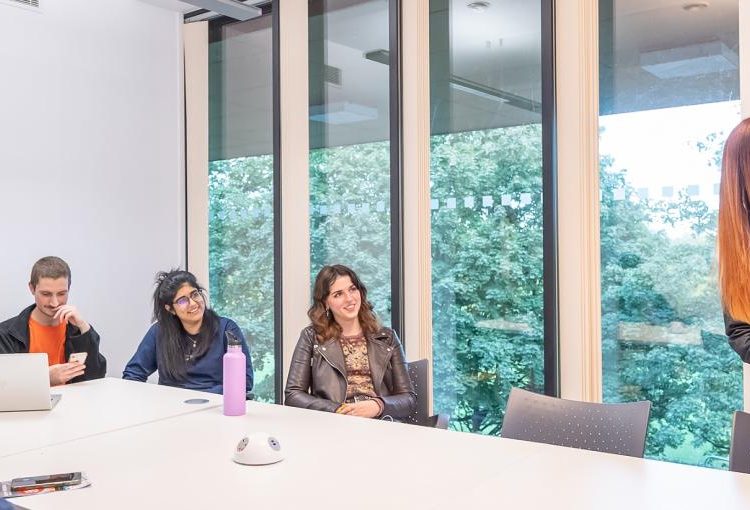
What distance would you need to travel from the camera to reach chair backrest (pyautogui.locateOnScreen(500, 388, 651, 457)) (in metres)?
2.11

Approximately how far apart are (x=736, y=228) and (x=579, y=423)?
0.79 metres

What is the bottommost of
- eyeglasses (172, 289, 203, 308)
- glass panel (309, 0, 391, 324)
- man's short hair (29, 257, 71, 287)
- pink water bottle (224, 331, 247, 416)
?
pink water bottle (224, 331, 247, 416)

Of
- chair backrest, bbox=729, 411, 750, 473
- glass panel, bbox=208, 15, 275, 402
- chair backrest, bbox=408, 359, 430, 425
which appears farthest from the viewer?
glass panel, bbox=208, 15, 275, 402

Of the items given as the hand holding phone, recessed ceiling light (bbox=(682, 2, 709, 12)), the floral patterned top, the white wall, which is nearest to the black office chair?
the floral patterned top

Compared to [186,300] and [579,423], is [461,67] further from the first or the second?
[579,423]

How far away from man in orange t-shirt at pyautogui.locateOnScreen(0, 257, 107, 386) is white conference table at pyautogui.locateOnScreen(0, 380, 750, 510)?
1.22 metres

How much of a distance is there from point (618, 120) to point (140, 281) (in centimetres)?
325

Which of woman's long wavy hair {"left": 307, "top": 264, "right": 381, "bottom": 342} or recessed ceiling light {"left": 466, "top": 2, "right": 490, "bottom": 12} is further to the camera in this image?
recessed ceiling light {"left": 466, "top": 2, "right": 490, "bottom": 12}

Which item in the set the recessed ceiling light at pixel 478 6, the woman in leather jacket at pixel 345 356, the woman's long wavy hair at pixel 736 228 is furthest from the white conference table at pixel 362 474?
the recessed ceiling light at pixel 478 6

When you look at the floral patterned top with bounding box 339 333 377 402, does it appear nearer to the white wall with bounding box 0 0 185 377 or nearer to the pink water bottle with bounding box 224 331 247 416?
the pink water bottle with bounding box 224 331 247 416

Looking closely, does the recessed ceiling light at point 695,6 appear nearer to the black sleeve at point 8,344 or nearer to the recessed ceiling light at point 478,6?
the recessed ceiling light at point 478,6

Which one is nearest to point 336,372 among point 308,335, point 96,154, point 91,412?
point 308,335

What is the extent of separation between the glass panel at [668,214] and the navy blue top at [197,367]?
1853 mm

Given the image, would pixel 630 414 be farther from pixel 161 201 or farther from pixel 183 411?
pixel 161 201
